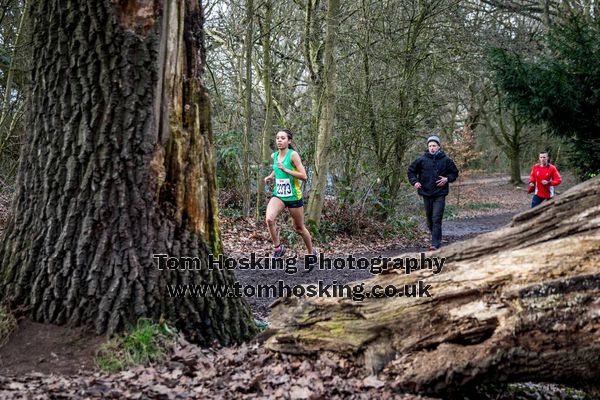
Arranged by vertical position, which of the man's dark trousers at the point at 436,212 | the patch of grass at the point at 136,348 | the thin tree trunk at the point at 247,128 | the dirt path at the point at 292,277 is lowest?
the dirt path at the point at 292,277

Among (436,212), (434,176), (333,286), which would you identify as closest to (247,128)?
(434,176)

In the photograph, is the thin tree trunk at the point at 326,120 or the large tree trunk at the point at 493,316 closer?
the large tree trunk at the point at 493,316

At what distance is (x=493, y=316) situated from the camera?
320 centimetres

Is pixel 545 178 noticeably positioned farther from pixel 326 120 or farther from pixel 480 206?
pixel 480 206

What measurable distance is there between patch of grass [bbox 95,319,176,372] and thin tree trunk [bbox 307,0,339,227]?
852cm

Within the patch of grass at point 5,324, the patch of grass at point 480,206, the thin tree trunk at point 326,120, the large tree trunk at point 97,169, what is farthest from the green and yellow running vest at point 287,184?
the patch of grass at point 480,206

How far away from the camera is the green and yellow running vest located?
26.2ft

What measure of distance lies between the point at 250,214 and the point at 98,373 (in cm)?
1002

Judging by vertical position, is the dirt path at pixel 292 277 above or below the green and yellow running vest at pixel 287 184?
below

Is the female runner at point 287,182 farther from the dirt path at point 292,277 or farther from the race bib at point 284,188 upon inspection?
the dirt path at point 292,277

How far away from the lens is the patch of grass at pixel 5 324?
3512mm

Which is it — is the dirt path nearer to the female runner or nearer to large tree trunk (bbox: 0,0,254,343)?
the female runner

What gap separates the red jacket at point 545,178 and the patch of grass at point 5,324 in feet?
34.3

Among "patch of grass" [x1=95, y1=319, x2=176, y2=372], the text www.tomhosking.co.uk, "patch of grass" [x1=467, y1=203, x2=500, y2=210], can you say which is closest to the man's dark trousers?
the text www.tomhosking.co.uk
